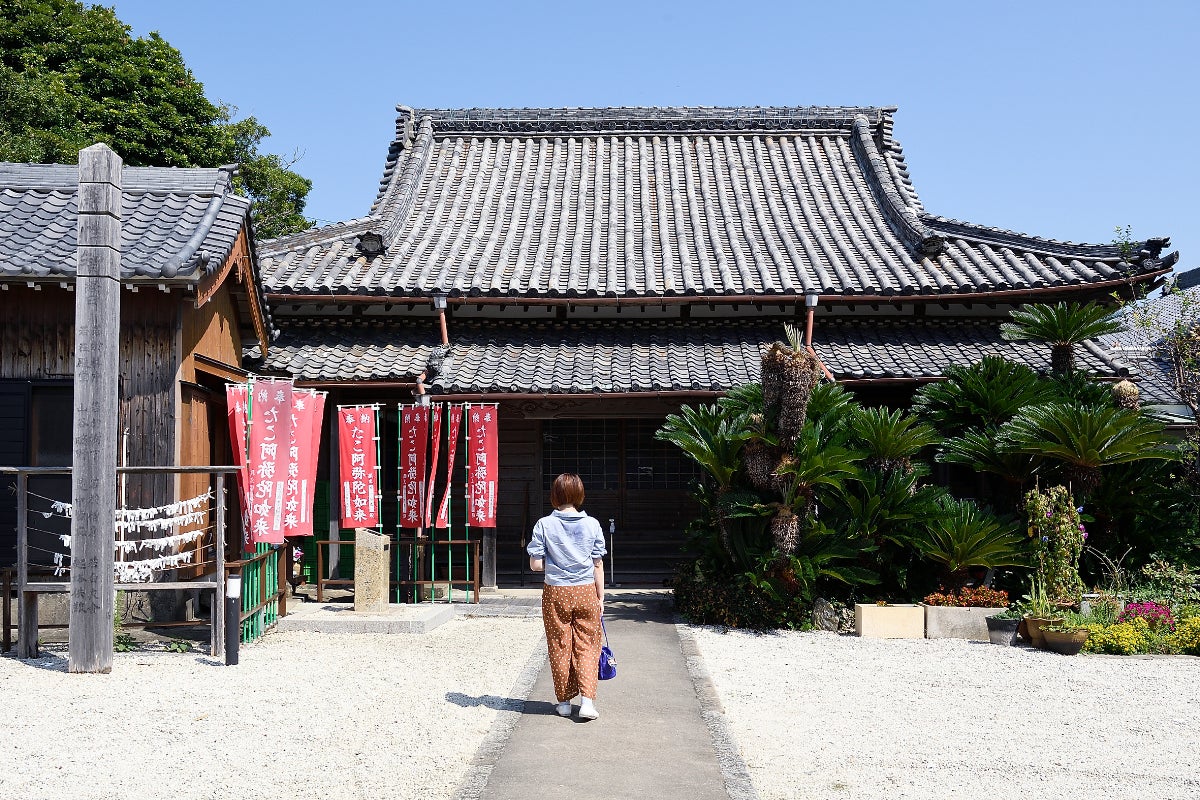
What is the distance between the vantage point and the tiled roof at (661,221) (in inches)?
580

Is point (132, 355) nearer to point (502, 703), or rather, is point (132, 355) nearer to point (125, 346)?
point (125, 346)

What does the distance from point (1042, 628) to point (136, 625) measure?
9212 millimetres

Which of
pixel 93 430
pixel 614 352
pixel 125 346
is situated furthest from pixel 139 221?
pixel 614 352

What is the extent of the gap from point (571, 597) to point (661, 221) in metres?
12.0

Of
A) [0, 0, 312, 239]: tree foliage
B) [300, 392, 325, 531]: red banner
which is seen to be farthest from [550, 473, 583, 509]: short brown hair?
[0, 0, 312, 239]: tree foliage

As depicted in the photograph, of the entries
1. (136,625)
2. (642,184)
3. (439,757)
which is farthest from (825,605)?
(642,184)

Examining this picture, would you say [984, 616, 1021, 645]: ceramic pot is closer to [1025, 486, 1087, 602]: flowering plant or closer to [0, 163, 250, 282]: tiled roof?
[1025, 486, 1087, 602]: flowering plant

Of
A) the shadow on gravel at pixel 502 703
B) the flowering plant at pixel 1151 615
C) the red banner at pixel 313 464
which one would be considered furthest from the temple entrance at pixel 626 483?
the shadow on gravel at pixel 502 703

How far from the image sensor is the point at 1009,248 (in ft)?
52.0

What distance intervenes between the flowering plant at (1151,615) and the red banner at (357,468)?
8792 millimetres

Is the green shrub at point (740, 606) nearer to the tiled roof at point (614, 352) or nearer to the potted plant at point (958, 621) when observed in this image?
the potted plant at point (958, 621)

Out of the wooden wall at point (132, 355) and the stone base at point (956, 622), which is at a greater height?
the wooden wall at point (132, 355)

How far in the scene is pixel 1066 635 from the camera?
32.3 feet

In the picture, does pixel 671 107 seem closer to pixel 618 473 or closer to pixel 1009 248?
pixel 1009 248
